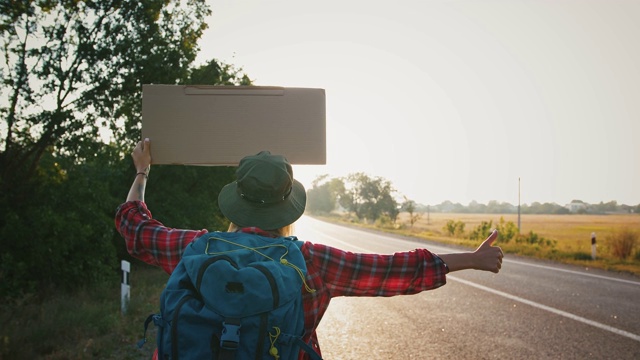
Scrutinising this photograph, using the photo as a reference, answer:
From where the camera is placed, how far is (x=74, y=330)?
5.84 meters

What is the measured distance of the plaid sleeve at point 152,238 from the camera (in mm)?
Answer: 1872

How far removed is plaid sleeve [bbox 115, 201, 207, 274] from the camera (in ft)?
6.14

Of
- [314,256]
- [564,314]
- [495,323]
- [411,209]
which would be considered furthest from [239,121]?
[411,209]

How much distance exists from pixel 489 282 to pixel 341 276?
9923mm

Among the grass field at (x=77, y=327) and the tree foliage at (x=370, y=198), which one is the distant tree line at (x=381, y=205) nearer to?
the tree foliage at (x=370, y=198)

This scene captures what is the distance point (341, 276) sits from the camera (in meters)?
1.74

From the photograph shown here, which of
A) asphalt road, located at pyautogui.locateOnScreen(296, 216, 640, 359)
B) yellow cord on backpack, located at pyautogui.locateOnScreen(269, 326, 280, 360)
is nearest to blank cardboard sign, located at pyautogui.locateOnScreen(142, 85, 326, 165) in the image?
yellow cord on backpack, located at pyautogui.locateOnScreen(269, 326, 280, 360)

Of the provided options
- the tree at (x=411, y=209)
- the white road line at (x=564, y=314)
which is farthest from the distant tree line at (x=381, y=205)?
the white road line at (x=564, y=314)

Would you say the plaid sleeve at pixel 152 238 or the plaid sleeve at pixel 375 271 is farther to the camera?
the plaid sleeve at pixel 152 238

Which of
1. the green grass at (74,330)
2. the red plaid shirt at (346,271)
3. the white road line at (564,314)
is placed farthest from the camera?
the white road line at (564,314)

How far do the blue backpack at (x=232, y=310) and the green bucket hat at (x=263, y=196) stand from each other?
0.21 m

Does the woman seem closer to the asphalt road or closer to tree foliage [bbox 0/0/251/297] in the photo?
the asphalt road

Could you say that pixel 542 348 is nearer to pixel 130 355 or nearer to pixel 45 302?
pixel 130 355

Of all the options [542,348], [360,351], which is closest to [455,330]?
[542,348]
